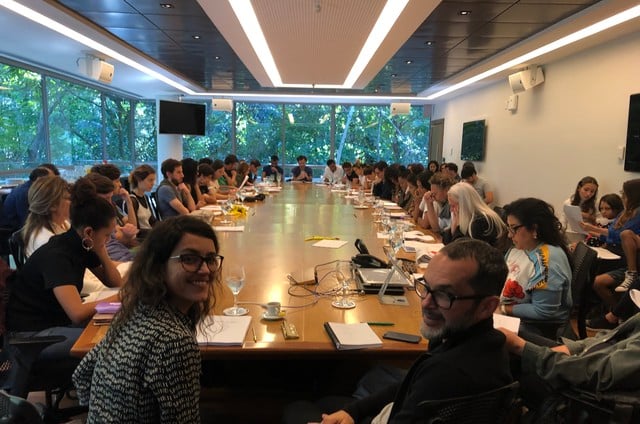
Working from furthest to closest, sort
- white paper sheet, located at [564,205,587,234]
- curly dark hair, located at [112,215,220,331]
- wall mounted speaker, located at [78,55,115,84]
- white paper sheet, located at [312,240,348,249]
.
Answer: wall mounted speaker, located at [78,55,115,84], white paper sheet, located at [564,205,587,234], white paper sheet, located at [312,240,348,249], curly dark hair, located at [112,215,220,331]

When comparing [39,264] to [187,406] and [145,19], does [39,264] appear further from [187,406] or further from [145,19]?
[145,19]

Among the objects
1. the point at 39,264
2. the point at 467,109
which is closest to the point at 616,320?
the point at 39,264

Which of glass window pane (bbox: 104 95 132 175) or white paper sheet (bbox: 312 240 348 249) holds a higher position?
glass window pane (bbox: 104 95 132 175)

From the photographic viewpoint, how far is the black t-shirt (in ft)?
6.70

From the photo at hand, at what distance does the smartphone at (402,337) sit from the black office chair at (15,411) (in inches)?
45.3

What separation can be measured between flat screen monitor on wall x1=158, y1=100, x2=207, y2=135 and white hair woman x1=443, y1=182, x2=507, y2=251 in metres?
8.56

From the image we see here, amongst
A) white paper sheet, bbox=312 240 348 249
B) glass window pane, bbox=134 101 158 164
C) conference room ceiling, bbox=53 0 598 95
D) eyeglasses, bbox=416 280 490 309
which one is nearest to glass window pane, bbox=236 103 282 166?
glass window pane, bbox=134 101 158 164

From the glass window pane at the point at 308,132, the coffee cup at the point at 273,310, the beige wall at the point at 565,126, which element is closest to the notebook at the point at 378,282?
the coffee cup at the point at 273,310

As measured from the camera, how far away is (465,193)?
312 centimetres

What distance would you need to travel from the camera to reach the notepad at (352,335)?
5.43 feet

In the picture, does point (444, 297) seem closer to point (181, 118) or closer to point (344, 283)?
point (344, 283)

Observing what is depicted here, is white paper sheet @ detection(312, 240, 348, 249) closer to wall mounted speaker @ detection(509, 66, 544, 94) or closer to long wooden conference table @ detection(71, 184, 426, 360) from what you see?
long wooden conference table @ detection(71, 184, 426, 360)

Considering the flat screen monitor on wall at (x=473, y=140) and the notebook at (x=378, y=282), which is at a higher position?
the flat screen monitor on wall at (x=473, y=140)

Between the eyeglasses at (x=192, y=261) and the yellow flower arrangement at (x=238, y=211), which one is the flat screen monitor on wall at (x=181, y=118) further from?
the eyeglasses at (x=192, y=261)
